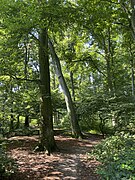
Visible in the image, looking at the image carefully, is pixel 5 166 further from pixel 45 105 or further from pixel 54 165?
pixel 45 105

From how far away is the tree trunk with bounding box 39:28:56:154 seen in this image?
23.8 feet

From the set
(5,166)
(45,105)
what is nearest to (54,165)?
(5,166)

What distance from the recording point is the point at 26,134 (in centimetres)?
1078

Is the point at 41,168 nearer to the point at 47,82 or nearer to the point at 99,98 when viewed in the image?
the point at 47,82

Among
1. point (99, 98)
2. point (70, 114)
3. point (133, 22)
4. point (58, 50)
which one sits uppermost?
point (58, 50)

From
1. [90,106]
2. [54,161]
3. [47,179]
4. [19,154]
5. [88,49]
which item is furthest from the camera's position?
[88,49]

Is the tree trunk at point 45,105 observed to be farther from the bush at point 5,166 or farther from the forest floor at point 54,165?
the bush at point 5,166

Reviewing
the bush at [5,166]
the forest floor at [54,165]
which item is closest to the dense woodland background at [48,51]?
the forest floor at [54,165]

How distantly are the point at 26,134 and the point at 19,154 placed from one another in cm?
397

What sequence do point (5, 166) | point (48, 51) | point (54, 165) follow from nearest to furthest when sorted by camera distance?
point (5, 166) → point (54, 165) → point (48, 51)

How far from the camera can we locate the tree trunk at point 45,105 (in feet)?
23.8

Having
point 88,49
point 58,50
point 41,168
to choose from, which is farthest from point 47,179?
point 88,49

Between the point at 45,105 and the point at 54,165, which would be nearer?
the point at 54,165

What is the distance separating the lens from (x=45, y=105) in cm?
748
